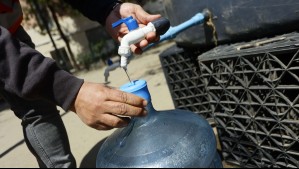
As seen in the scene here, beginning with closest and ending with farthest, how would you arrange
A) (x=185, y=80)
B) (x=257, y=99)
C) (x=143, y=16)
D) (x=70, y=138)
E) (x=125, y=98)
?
1. (x=125, y=98)
2. (x=143, y=16)
3. (x=257, y=99)
4. (x=70, y=138)
5. (x=185, y=80)

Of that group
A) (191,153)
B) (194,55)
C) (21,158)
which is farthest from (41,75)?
(194,55)

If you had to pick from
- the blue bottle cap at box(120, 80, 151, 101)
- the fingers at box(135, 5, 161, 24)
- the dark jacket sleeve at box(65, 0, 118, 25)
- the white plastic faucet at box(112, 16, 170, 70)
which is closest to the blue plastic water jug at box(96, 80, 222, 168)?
the blue bottle cap at box(120, 80, 151, 101)

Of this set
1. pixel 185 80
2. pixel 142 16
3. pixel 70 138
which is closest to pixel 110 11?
pixel 142 16

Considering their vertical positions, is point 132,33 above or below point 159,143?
above

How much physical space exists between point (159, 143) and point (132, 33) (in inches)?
14.9

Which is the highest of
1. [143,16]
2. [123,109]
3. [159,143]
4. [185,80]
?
[143,16]

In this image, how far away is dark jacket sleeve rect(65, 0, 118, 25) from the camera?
1817 mm

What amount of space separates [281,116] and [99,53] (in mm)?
20224

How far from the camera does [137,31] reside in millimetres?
1154

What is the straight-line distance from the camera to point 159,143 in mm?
977

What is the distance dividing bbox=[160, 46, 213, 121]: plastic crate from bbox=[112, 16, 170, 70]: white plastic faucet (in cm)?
163

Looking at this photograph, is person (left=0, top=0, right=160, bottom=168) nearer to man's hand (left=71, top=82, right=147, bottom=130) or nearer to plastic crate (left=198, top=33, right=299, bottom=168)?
man's hand (left=71, top=82, right=147, bottom=130)

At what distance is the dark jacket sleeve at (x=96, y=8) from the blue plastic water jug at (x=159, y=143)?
85cm

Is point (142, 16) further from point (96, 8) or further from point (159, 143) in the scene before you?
point (159, 143)
